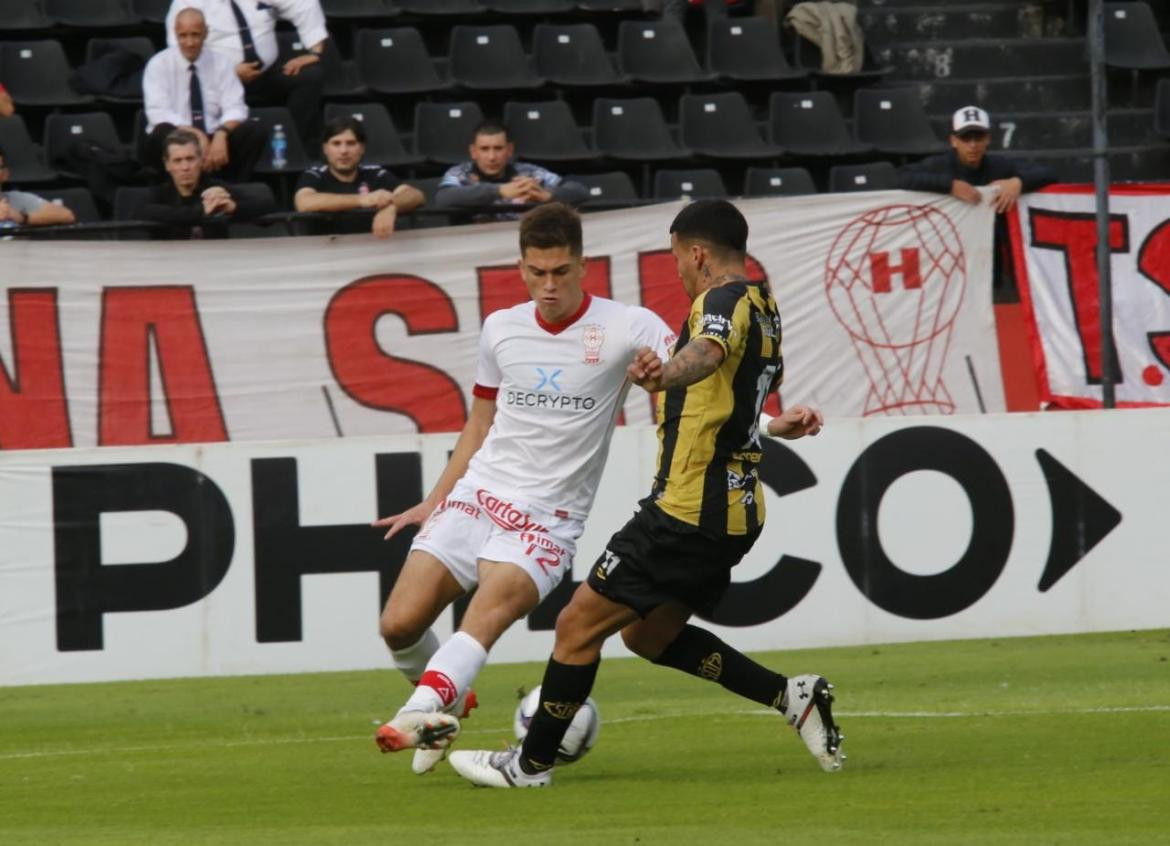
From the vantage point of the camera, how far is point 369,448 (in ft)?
Answer: 38.4

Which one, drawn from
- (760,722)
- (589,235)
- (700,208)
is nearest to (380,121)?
(589,235)

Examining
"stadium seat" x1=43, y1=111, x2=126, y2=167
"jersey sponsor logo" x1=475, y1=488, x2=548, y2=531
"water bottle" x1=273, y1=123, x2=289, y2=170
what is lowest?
"jersey sponsor logo" x1=475, y1=488, x2=548, y2=531

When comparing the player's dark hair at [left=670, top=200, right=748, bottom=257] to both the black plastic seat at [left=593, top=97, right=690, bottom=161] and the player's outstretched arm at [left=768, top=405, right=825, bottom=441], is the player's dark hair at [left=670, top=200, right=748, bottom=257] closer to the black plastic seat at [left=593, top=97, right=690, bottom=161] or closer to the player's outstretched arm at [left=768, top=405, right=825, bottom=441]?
the player's outstretched arm at [left=768, top=405, right=825, bottom=441]

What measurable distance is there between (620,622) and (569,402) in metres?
0.87

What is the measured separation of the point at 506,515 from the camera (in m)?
7.41

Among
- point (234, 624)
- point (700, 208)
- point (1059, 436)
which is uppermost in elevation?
point (700, 208)

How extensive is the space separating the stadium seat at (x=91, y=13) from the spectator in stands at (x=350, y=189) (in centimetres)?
380

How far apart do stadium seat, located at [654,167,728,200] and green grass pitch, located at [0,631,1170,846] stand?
512 centimetres

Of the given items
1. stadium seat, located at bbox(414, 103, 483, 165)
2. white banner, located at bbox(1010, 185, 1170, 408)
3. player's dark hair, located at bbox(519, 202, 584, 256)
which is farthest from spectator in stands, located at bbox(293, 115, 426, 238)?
player's dark hair, located at bbox(519, 202, 584, 256)

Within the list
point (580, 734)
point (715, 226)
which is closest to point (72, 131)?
point (580, 734)

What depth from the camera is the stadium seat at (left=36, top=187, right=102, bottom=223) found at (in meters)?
14.6

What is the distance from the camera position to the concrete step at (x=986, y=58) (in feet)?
60.7

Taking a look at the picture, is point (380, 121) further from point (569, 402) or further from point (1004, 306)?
point (569, 402)

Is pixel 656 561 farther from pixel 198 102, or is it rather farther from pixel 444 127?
pixel 444 127
